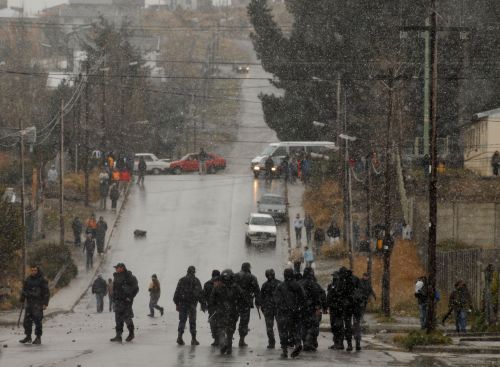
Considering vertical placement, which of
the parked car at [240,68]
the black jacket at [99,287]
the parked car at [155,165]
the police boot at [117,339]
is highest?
the parked car at [240,68]

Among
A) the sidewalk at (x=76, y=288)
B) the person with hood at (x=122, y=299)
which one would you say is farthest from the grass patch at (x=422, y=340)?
the sidewalk at (x=76, y=288)

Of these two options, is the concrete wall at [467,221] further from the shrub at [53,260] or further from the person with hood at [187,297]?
the person with hood at [187,297]

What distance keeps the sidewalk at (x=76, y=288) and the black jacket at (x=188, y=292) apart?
10.3m

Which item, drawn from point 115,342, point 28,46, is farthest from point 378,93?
point 28,46

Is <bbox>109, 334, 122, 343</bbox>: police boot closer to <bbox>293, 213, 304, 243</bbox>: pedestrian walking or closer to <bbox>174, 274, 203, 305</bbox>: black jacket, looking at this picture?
<bbox>174, 274, 203, 305</bbox>: black jacket

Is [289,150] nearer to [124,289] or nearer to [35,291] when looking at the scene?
[124,289]

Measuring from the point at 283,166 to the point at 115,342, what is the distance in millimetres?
47127

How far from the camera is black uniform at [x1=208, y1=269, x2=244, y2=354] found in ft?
75.3

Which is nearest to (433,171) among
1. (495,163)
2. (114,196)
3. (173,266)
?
(173,266)

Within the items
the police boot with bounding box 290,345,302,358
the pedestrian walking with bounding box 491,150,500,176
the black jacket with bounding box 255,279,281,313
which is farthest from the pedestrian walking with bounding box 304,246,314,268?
the police boot with bounding box 290,345,302,358

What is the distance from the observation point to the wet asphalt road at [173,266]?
70.8ft

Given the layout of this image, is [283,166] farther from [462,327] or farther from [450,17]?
[462,327]

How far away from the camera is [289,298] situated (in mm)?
22531

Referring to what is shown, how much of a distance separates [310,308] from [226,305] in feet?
4.97
